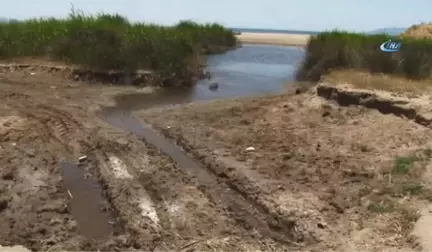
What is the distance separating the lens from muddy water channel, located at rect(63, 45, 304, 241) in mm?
5945

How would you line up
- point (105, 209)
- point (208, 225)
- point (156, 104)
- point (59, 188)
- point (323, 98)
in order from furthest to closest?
point (156, 104), point (323, 98), point (59, 188), point (105, 209), point (208, 225)

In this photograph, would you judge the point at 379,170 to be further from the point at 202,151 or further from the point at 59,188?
the point at 59,188

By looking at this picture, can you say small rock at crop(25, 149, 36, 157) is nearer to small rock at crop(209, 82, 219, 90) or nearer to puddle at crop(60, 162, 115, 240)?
puddle at crop(60, 162, 115, 240)

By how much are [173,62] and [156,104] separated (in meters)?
3.53

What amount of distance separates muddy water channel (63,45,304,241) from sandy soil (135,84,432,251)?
0.67 feet

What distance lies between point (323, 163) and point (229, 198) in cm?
181

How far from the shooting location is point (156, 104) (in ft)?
42.4

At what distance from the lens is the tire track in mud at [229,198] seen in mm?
5539

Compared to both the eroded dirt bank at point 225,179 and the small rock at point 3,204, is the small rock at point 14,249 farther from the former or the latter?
the small rock at point 3,204

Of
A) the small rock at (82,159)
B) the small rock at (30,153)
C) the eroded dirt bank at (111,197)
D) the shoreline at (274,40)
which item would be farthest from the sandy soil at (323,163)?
the shoreline at (274,40)

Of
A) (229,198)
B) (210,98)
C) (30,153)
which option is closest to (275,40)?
(210,98)

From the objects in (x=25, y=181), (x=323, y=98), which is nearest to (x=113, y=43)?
(x=323, y=98)

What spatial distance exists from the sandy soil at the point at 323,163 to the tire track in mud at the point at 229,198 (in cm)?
9

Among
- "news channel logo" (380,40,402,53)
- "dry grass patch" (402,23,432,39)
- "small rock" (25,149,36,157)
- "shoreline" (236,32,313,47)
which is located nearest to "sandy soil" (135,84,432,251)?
"small rock" (25,149,36,157)
